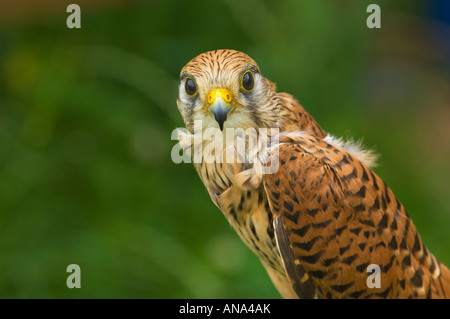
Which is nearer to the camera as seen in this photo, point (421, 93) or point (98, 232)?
point (98, 232)

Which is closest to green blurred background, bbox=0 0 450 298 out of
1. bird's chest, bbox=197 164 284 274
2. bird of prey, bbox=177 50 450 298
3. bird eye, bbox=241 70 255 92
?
bird's chest, bbox=197 164 284 274

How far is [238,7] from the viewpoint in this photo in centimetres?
401

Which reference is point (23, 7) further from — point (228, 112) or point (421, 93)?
point (421, 93)

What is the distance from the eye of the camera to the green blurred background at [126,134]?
386 centimetres

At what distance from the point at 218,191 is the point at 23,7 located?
2160 mm

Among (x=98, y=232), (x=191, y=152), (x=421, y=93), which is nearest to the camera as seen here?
(x=191, y=152)

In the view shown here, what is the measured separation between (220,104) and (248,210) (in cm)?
55

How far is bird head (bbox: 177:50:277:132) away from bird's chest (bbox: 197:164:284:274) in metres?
0.26

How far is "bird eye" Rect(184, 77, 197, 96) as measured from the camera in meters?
2.24

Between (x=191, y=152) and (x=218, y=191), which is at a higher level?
(x=191, y=152)

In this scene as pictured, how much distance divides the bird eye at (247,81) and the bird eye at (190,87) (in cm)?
19

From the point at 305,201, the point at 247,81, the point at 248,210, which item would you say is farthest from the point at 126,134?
the point at 305,201

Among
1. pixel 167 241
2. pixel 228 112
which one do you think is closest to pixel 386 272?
pixel 228 112

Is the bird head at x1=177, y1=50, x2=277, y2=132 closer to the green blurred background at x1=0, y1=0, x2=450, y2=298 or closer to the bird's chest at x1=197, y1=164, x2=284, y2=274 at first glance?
the bird's chest at x1=197, y1=164, x2=284, y2=274
